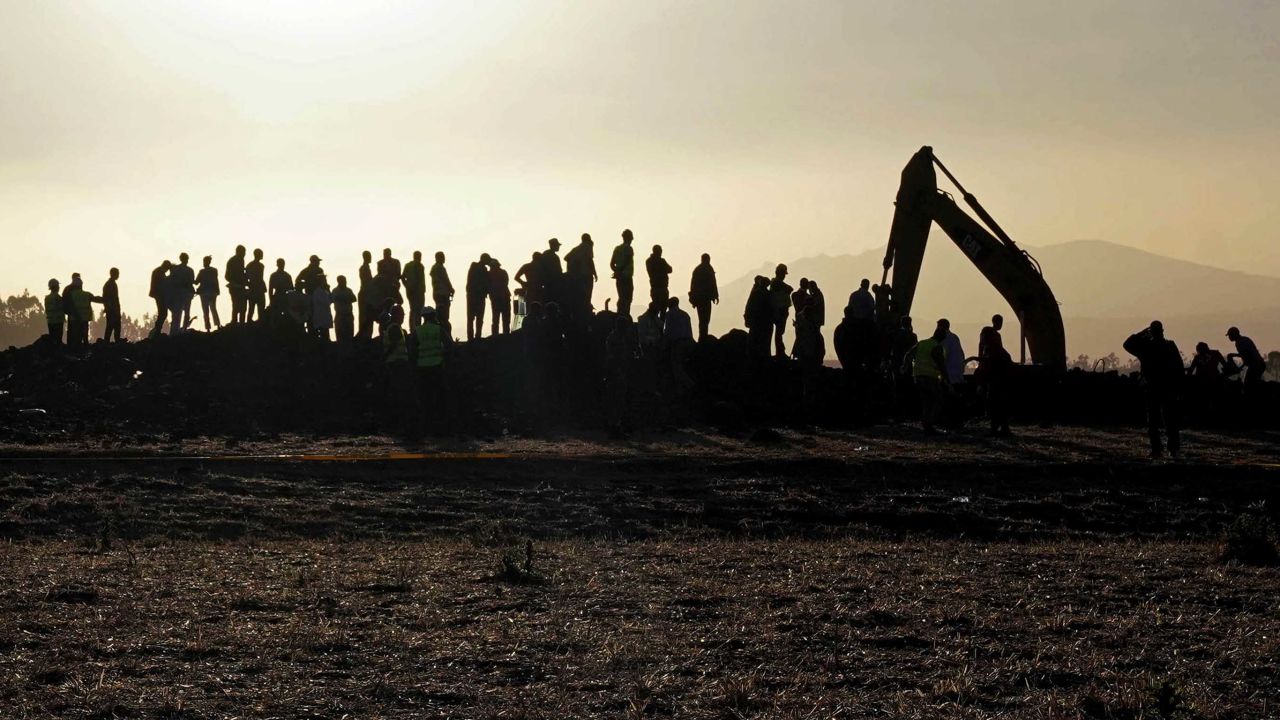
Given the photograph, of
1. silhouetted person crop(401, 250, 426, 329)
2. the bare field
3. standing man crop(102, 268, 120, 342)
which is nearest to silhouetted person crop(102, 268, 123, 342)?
standing man crop(102, 268, 120, 342)

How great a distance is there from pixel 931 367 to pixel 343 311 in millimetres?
13519

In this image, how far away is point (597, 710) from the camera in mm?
7973

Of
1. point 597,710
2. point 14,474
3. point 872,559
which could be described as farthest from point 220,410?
point 597,710

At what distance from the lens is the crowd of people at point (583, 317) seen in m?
24.5

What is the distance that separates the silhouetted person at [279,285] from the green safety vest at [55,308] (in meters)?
4.46

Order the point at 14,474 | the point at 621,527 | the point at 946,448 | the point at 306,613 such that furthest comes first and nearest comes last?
the point at 946,448, the point at 14,474, the point at 621,527, the point at 306,613

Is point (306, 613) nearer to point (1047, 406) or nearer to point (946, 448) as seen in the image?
point (946, 448)

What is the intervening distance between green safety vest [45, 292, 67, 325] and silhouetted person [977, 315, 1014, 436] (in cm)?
1931

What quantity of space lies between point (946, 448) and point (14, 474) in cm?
1224

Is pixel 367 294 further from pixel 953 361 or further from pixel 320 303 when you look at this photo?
pixel 953 361

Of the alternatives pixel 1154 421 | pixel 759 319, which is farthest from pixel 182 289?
pixel 1154 421

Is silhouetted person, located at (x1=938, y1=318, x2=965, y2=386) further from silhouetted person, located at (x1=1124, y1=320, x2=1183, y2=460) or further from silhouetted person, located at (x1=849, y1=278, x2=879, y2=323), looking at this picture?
silhouetted person, located at (x1=849, y1=278, x2=879, y2=323)

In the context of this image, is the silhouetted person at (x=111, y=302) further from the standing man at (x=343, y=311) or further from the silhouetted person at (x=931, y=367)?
the silhouetted person at (x=931, y=367)

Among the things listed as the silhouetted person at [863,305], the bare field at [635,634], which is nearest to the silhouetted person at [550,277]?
the silhouetted person at [863,305]
